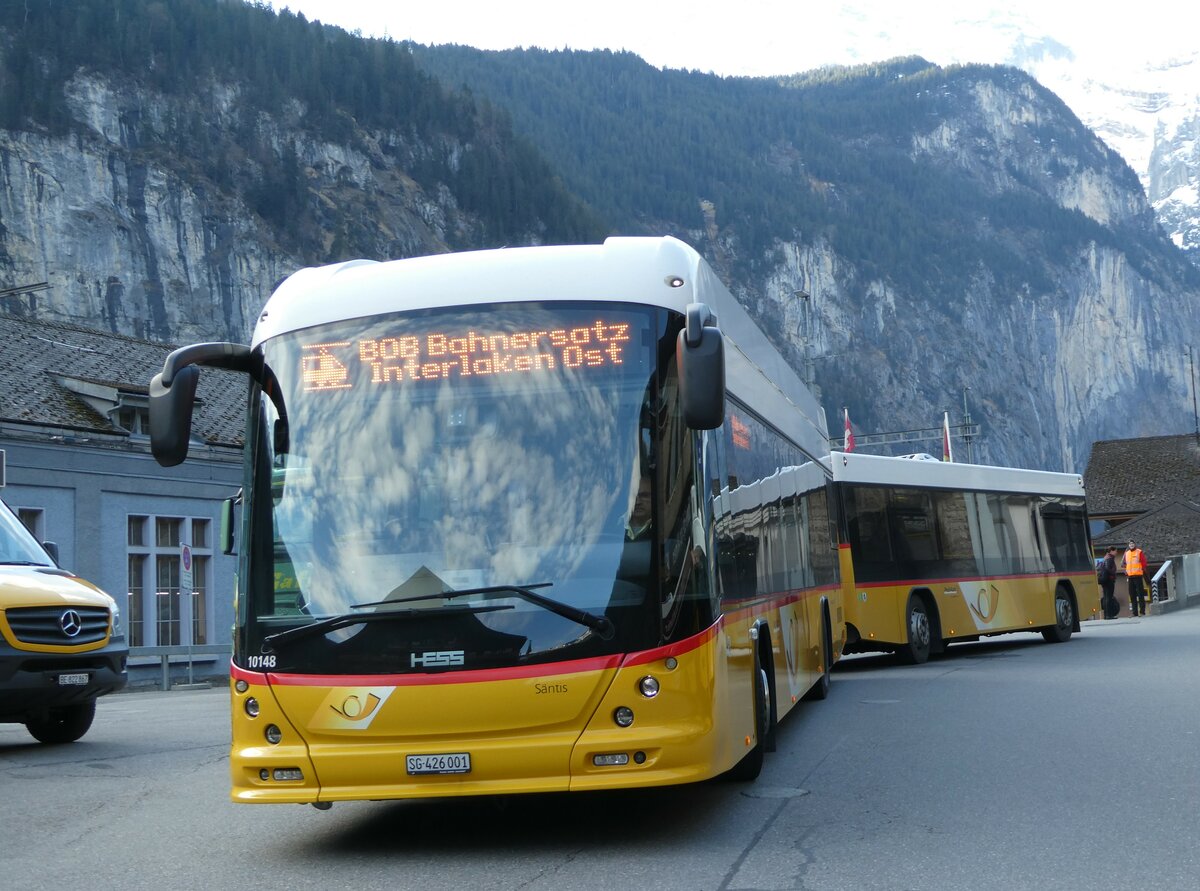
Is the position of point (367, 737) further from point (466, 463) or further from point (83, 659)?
point (83, 659)

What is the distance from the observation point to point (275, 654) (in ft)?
25.1

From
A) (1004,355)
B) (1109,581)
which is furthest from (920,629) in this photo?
(1004,355)

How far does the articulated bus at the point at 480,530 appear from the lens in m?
7.40

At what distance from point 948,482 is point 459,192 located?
4593 inches

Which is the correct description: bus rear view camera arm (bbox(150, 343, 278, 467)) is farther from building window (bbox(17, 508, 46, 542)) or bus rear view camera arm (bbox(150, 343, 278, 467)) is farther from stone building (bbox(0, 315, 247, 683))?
building window (bbox(17, 508, 46, 542))

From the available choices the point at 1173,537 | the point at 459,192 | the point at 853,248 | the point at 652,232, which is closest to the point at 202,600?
the point at 1173,537

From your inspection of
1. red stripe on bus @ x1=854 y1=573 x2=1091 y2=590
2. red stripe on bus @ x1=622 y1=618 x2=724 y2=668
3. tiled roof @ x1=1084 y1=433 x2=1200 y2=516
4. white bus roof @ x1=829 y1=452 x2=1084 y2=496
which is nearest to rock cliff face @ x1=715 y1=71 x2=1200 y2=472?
tiled roof @ x1=1084 y1=433 x2=1200 y2=516

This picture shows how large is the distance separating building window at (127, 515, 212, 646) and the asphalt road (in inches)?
846

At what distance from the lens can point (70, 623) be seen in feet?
41.8

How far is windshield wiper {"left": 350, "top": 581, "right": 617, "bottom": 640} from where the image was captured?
24.5 ft

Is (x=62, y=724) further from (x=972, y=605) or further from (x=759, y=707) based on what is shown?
(x=972, y=605)

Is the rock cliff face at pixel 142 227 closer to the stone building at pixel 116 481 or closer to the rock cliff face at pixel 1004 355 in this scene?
the stone building at pixel 116 481

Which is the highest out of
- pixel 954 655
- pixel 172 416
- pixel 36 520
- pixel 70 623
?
pixel 36 520

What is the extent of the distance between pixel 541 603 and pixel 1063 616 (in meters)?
20.7
